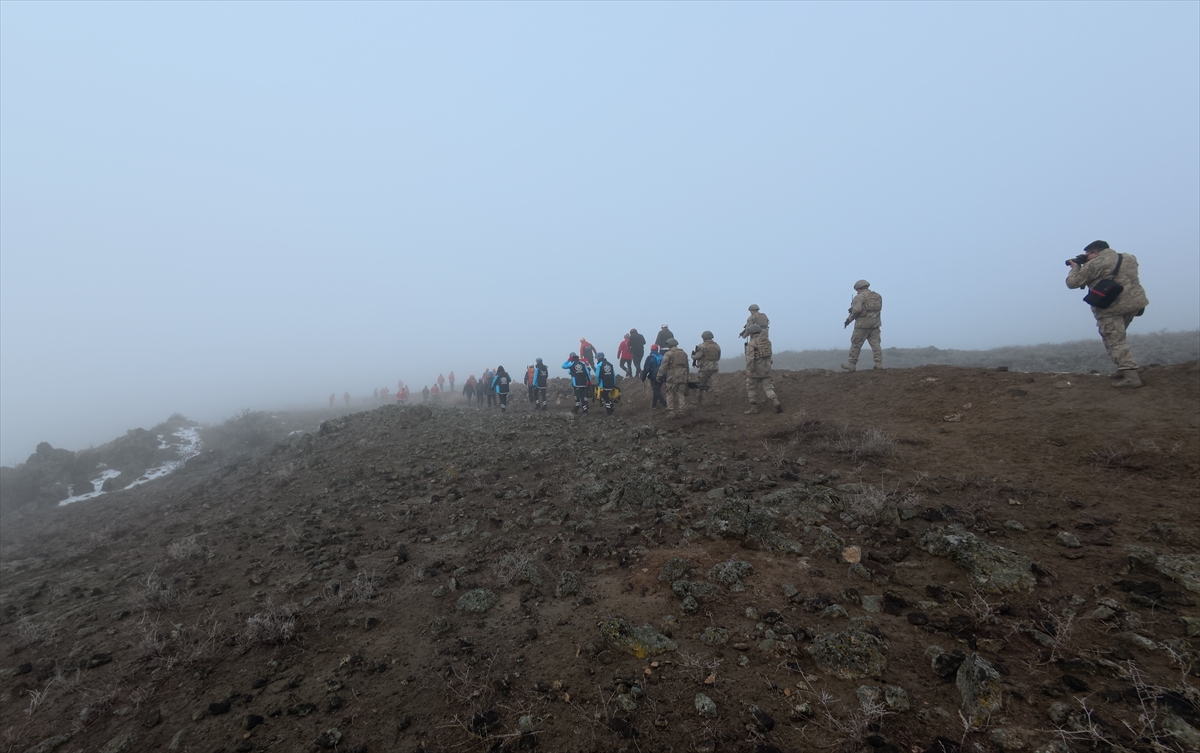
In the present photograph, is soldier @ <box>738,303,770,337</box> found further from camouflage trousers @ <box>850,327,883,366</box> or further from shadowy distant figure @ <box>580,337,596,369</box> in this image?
shadowy distant figure @ <box>580,337,596,369</box>

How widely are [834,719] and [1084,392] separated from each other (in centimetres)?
938

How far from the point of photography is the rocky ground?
9.57ft

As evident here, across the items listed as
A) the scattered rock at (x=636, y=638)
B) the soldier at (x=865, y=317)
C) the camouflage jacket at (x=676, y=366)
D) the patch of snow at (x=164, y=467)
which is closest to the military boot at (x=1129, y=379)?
the soldier at (x=865, y=317)

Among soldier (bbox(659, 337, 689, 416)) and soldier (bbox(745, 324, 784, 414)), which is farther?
soldier (bbox(659, 337, 689, 416))

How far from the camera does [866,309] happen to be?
12023 mm

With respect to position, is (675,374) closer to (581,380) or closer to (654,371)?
(654,371)

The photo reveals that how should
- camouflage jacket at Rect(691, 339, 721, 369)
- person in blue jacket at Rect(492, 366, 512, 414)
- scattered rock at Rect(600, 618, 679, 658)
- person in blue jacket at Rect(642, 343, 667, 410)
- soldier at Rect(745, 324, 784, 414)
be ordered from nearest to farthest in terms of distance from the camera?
1. scattered rock at Rect(600, 618, 679, 658)
2. soldier at Rect(745, 324, 784, 414)
3. camouflage jacket at Rect(691, 339, 721, 369)
4. person in blue jacket at Rect(642, 343, 667, 410)
5. person in blue jacket at Rect(492, 366, 512, 414)

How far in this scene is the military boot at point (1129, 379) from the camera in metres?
7.87

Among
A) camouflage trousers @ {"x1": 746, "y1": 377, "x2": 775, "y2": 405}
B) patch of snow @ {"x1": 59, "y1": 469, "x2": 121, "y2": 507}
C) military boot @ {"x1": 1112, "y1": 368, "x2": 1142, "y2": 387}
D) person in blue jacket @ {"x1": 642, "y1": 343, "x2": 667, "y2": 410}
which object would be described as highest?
person in blue jacket @ {"x1": 642, "y1": 343, "x2": 667, "y2": 410}

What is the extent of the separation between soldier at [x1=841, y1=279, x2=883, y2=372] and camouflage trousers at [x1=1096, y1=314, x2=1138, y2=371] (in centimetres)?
426

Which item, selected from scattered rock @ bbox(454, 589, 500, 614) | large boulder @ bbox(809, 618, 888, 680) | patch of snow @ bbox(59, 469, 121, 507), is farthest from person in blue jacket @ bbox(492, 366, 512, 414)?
A: large boulder @ bbox(809, 618, 888, 680)

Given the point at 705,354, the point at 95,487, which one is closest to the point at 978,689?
the point at 705,354

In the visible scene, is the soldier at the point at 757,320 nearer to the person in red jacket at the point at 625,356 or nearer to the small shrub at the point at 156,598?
the person in red jacket at the point at 625,356

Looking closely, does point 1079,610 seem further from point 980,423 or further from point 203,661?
point 203,661
